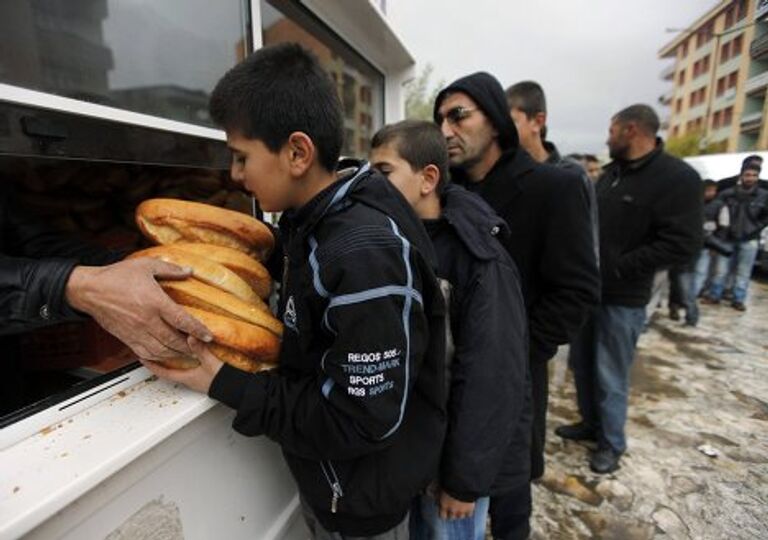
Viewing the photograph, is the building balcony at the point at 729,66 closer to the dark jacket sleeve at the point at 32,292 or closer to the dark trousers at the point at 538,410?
the dark trousers at the point at 538,410

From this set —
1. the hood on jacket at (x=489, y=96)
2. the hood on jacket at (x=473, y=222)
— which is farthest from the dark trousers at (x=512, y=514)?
the hood on jacket at (x=489, y=96)

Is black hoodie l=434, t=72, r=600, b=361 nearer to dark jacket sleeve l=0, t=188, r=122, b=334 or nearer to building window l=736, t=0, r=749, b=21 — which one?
dark jacket sleeve l=0, t=188, r=122, b=334

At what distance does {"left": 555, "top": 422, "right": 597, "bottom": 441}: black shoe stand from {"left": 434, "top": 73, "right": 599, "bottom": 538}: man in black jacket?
1.48 metres

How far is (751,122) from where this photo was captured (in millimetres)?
3828

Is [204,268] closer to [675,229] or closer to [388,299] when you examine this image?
[388,299]

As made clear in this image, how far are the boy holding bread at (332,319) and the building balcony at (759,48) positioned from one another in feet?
11.1

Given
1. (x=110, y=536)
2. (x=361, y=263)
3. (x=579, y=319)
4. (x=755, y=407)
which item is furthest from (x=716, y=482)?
(x=110, y=536)

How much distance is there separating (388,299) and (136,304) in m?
0.57

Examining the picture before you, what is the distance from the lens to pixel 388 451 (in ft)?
3.95

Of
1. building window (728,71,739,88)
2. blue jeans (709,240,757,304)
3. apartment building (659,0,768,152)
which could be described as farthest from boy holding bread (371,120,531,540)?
blue jeans (709,240,757,304)

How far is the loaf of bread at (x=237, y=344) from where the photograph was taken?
40.7 inches

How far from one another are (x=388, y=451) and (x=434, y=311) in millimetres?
421

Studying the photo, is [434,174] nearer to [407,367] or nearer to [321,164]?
A: [321,164]

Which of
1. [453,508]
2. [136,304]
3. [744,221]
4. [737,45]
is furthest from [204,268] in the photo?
[744,221]
